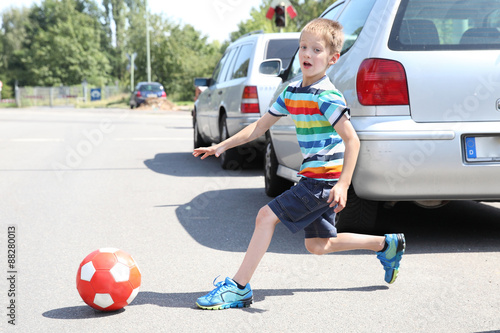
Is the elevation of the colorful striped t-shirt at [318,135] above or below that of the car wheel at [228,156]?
above

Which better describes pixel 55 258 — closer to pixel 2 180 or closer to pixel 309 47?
pixel 309 47

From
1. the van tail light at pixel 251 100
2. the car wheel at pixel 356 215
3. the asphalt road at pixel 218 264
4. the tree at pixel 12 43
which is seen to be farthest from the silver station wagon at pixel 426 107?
the tree at pixel 12 43

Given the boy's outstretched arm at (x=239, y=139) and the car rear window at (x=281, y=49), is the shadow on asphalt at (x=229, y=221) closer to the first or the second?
the boy's outstretched arm at (x=239, y=139)

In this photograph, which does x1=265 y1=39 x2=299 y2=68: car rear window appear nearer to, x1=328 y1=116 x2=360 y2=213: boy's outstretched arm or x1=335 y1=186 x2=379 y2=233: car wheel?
x1=335 y1=186 x2=379 y2=233: car wheel

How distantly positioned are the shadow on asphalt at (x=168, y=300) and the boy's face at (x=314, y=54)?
4.04ft

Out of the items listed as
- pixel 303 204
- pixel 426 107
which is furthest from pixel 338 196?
pixel 426 107

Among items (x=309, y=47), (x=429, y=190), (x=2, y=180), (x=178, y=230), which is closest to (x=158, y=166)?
(x=2, y=180)

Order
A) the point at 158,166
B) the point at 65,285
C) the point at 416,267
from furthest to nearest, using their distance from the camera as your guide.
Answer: the point at 158,166 < the point at 416,267 < the point at 65,285

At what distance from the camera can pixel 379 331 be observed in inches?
125

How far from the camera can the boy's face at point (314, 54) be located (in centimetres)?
347

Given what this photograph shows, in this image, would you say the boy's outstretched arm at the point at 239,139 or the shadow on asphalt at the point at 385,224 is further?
the shadow on asphalt at the point at 385,224

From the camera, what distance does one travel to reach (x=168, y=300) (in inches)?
145

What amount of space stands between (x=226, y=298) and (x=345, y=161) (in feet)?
3.10

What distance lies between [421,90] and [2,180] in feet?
20.1
